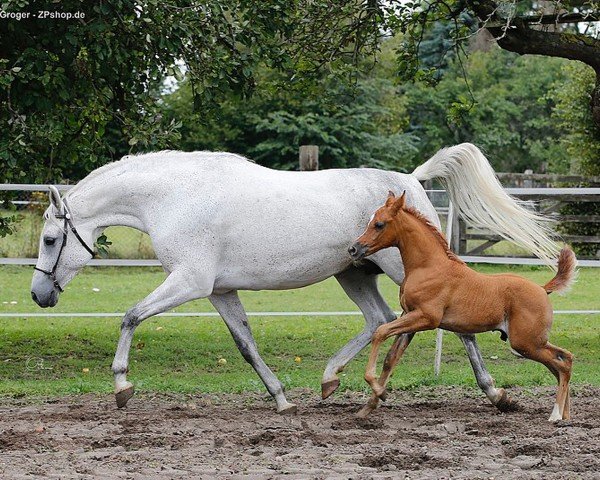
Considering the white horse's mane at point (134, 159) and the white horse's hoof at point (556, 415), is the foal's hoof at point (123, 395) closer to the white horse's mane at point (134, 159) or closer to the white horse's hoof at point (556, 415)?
the white horse's mane at point (134, 159)

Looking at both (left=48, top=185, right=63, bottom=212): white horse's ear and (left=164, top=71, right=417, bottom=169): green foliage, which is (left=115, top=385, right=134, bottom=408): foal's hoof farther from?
(left=164, top=71, right=417, bottom=169): green foliage

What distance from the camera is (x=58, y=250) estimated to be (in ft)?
22.7

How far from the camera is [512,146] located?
128ft

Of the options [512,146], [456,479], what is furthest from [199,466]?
[512,146]

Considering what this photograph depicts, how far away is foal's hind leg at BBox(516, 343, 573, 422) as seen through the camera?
20.9 feet

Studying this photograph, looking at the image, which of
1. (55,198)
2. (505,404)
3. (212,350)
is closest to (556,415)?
(505,404)

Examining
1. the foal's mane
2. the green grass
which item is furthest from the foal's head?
the green grass

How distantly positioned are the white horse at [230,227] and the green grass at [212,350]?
1273 mm

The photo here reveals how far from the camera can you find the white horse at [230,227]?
263 inches

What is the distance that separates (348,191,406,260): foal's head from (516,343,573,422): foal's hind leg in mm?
1114

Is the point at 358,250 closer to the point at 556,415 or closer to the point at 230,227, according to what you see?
the point at 230,227

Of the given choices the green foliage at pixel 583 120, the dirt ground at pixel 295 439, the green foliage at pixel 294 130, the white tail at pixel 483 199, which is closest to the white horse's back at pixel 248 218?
the white tail at pixel 483 199

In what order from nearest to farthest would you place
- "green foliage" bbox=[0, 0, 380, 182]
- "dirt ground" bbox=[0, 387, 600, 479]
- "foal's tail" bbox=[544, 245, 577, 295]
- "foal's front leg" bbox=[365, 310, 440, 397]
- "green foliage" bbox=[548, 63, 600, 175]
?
"dirt ground" bbox=[0, 387, 600, 479] → "foal's front leg" bbox=[365, 310, 440, 397] → "foal's tail" bbox=[544, 245, 577, 295] → "green foliage" bbox=[0, 0, 380, 182] → "green foliage" bbox=[548, 63, 600, 175]

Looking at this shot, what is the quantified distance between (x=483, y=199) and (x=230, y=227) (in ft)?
6.34
